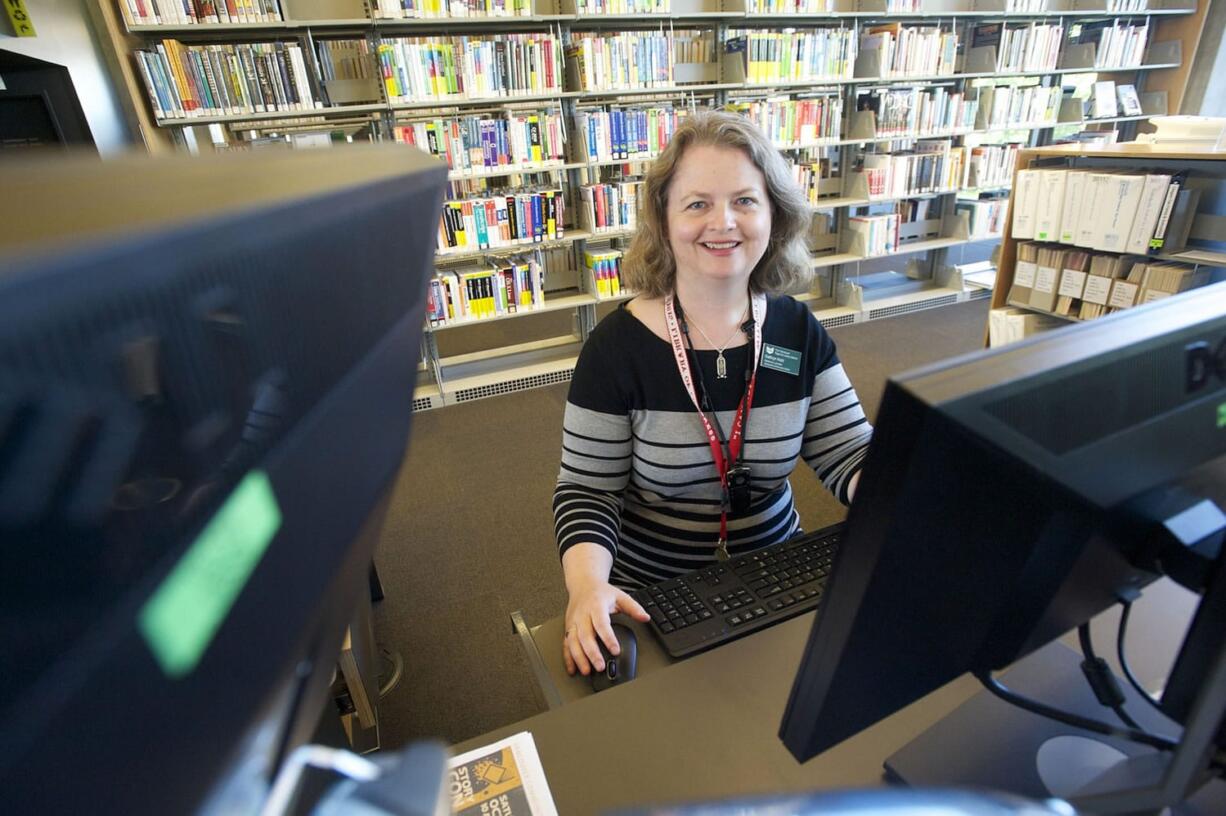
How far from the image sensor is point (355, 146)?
32 centimetres

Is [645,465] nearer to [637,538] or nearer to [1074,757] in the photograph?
[637,538]

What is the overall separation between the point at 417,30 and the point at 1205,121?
11.3 ft

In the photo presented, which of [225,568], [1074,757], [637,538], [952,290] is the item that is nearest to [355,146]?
[225,568]

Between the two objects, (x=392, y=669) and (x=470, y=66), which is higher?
(x=470, y=66)

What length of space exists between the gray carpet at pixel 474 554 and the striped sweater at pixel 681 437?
0.19m

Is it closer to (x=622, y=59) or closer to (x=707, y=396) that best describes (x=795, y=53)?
(x=622, y=59)

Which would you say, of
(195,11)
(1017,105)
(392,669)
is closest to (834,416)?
(392,669)

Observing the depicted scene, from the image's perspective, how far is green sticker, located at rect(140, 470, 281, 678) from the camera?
16 cm

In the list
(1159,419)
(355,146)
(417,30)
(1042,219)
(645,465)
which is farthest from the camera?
(417,30)

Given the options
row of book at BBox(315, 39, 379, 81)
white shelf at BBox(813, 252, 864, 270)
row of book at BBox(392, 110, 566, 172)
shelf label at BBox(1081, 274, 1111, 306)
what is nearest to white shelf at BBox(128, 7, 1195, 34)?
row of book at BBox(315, 39, 379, 81)

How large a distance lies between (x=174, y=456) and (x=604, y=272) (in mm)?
3694

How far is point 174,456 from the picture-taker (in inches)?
6.4

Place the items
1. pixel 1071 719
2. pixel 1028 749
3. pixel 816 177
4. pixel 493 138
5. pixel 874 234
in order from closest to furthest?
pixel 1071 719 → pixel 1028 749 → pixel 493 138 → pixel 816 177 → pixel 874 234

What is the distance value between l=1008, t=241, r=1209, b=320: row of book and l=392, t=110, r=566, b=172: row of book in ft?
7.87
